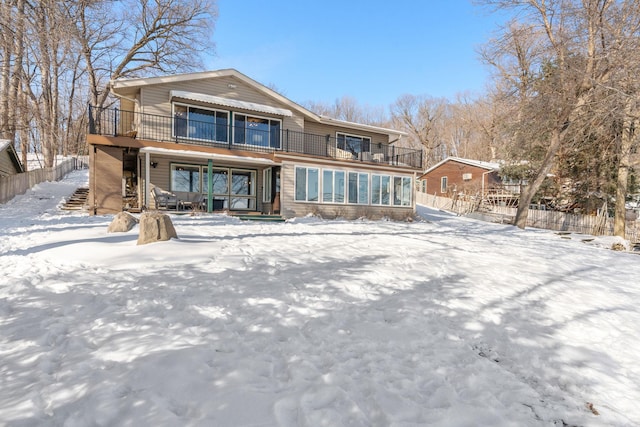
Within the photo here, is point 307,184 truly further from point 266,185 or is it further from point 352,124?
point 352,124

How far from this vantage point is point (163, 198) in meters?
12.5

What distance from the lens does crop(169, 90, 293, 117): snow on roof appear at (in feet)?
43.1

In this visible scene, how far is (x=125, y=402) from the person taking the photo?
2.07 metres

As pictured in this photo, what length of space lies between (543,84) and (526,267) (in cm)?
1277

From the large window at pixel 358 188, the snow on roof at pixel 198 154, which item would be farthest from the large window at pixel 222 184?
the large window at pixel 358 188

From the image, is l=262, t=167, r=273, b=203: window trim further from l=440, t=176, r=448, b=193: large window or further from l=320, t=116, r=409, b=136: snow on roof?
l=440, t=176, r=448, b=193: large window

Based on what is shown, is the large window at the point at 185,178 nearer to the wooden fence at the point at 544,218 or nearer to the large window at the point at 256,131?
the large window at the point at 256,131

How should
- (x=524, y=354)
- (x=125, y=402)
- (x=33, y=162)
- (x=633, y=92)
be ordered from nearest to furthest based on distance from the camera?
(x=125, y=402) → (x=524, y=354) → (x=633, y=92) → (x=33, y=162)

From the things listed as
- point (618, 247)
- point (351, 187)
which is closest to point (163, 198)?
point (351, 187)

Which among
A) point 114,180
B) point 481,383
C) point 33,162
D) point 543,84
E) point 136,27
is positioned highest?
point 136,27

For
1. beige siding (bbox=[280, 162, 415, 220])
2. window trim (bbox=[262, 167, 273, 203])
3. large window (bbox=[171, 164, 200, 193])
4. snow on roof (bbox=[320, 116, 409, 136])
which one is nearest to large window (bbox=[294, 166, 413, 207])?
beige siding (bbox=[280, 162, 415, 220])

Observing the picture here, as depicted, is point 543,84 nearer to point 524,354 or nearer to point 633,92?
point 633,92

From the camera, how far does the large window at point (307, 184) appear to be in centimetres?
1473

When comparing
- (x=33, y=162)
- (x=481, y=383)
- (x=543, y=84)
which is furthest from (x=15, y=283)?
(x=33, y=162)
